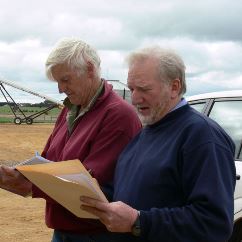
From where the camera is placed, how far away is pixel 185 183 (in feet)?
7.36

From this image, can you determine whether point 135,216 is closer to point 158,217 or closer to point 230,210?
point 158,217

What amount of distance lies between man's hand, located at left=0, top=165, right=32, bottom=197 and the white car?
1911 millimetres

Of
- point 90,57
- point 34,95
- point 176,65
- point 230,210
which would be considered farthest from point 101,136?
point 34,95

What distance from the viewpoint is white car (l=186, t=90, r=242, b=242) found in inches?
182

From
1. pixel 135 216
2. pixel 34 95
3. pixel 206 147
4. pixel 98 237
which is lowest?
pixel 34 95

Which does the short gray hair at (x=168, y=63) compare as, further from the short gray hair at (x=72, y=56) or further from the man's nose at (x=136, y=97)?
the short gray hair at (x=72, y=56)

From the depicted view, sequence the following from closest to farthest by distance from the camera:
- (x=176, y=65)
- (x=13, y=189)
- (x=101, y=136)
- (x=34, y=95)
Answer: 1. (x=176, y=65)
2. (x=101, y=136)
3. (x=13, y=189)
4. (x=34, y=95)

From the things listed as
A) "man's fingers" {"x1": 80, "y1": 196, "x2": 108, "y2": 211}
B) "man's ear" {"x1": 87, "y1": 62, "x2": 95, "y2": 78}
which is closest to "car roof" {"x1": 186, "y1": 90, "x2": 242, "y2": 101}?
"man's ear" {"x1": 87, "y1": 62, "x2": 95, "y2": 78}

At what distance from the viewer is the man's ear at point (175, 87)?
2.41 m

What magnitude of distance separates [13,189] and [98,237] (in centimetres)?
58

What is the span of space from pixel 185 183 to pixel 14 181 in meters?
1.17

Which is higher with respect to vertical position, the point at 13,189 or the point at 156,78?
the point at 156,78

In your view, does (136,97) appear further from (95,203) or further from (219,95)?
(219,95)

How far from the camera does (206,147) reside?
7.25ft
